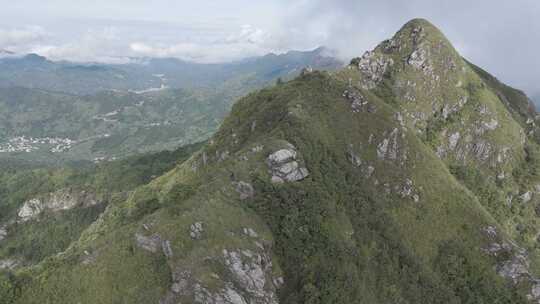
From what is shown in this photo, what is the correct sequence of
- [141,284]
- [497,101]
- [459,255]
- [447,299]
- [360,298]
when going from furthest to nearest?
[497,101] → [459,255] → [447,299] → [360,298] → [141,284]

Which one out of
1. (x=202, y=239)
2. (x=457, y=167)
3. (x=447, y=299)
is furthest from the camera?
(x=457, y=167)

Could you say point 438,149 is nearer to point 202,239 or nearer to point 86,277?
point 202,239

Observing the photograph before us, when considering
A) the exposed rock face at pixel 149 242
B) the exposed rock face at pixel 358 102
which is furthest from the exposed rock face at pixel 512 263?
the exposed rock face at pixel 149 242

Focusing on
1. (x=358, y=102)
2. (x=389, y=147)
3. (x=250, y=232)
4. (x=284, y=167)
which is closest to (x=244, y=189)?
(x=284, y=167)

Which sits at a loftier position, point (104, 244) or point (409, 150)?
point (409, 150)

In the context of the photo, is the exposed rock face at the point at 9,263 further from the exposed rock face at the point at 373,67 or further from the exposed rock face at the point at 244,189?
the exposed rock face at the point at 373,67

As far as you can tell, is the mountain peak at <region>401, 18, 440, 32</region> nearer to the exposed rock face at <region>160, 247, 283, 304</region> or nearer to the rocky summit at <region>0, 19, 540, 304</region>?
the rocky summit at <region>0, 19, 540, 304</region>

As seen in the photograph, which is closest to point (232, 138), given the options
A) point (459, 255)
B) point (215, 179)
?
point (215, 179)
